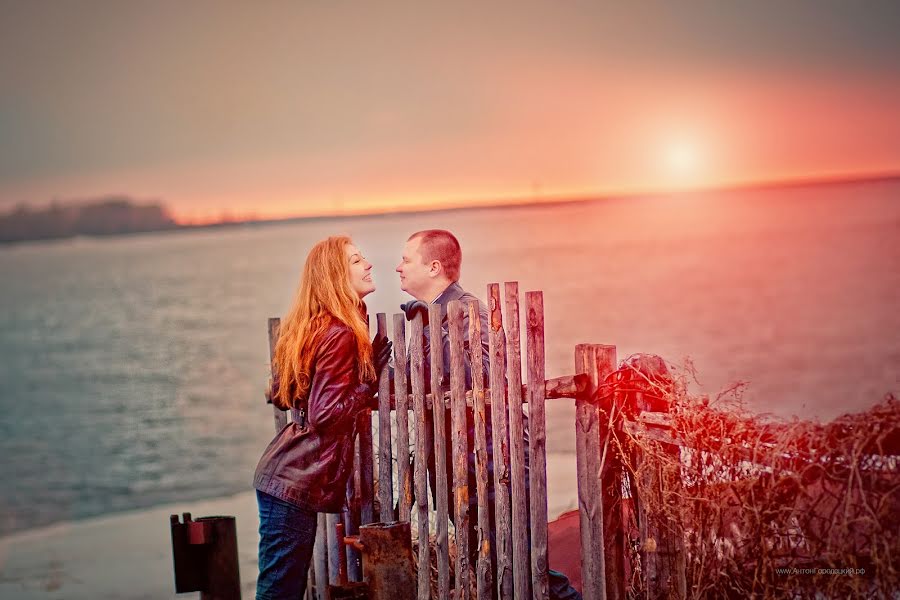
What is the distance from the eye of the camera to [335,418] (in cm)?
405

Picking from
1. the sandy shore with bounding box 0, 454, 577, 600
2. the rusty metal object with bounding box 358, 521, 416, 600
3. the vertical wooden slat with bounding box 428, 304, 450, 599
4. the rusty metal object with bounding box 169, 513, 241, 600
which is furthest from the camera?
the sandy shore with bounding box 0, 454, 577, 600

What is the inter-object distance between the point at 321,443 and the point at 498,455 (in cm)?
62

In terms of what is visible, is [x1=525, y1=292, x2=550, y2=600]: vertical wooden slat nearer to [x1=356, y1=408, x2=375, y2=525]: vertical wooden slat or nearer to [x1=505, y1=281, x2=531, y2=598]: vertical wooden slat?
[x1=505, y1=281, x2=531, y2=598]: vertical wooden slat

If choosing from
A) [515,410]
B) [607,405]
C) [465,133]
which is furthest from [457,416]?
[465,133]

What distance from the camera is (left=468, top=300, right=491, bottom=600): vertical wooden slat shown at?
4.14 metres

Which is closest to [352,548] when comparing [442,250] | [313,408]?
[313,408]

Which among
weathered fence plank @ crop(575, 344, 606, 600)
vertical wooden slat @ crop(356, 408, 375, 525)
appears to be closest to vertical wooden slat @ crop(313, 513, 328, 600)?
vertical wooden slat @ crop(356, 408, 375, 525)

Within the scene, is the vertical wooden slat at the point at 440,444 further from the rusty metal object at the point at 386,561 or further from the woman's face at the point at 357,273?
the rusty metal object at the point at 386,561

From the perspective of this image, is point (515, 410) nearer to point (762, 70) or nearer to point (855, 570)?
point (855, 570)

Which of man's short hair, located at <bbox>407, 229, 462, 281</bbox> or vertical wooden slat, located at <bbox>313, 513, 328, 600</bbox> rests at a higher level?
man's short hair, located at <bbox>407, 229, 462, 281</bbox>

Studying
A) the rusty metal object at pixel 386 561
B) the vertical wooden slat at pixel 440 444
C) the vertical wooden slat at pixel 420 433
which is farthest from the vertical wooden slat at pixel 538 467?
the rusty metal object at pixel 386 561

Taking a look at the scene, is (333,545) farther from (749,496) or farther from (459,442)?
(749,496)

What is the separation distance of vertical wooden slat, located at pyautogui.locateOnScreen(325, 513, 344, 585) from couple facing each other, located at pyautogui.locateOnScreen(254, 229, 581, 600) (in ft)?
1.86

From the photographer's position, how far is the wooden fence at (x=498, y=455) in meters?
3.83
